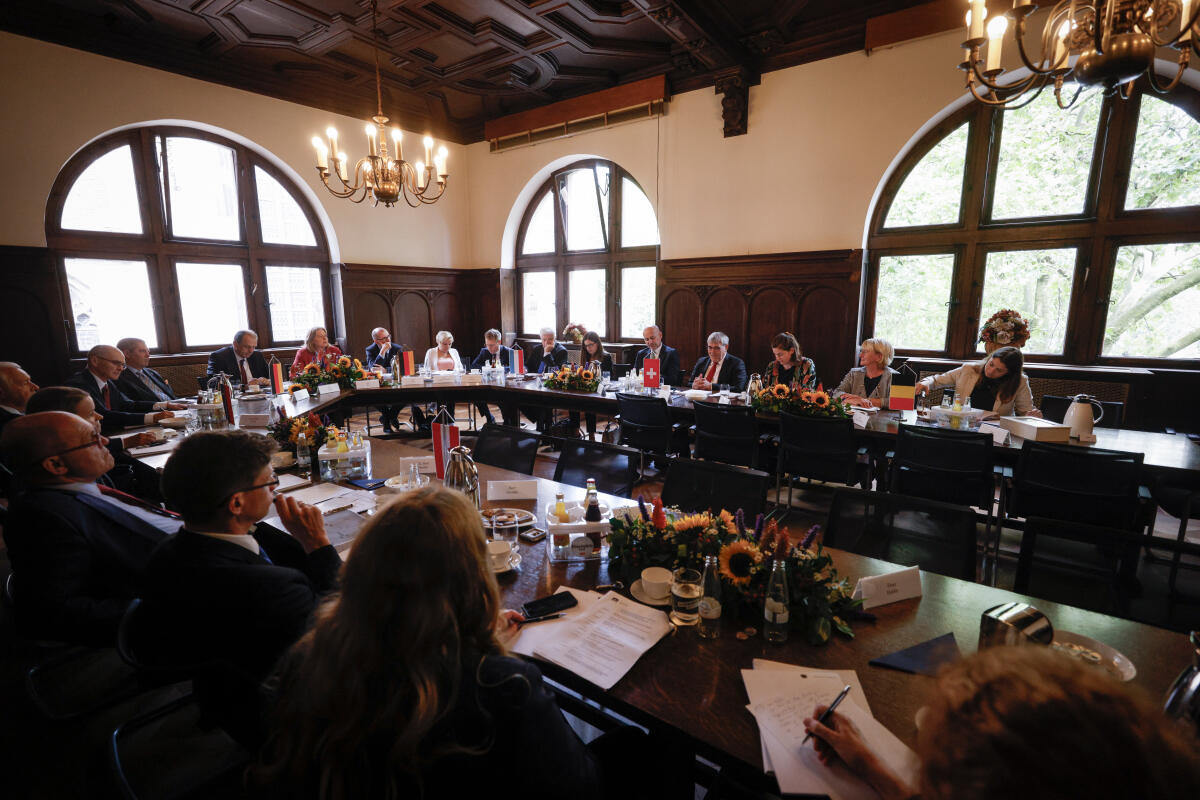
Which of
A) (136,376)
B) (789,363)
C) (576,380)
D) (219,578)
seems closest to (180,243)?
(136,376)

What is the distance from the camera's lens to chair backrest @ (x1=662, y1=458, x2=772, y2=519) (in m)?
2.15

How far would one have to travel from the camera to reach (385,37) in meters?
5.46

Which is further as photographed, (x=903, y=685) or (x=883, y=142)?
(x=883, y=142)

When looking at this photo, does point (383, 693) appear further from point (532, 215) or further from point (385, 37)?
point (532, 215)

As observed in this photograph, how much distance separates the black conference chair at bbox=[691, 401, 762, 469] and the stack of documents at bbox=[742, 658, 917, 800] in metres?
2.58

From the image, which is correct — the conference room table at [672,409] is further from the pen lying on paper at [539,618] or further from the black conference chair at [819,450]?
the pen lying on paper at [539,618]

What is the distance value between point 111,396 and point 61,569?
3.26m

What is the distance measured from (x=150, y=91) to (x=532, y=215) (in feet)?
15.0

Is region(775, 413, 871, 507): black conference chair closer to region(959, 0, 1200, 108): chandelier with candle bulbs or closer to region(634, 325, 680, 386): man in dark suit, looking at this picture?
region(959, 0, 1200, 108): chandelier with candle bulbs

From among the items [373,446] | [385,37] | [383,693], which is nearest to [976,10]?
[383,693]

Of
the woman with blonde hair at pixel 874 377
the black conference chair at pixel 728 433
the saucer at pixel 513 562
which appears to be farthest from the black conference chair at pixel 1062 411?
the saucer at pixel 513 562

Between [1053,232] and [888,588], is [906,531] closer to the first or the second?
[888,588]

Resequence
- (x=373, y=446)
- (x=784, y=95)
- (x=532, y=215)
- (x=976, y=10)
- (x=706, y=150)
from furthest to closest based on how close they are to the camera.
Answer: (x=532, y=215) → (x=706, y=150) → (x=784, y=95) → (x=373, y=446) → (x=976, y=10)

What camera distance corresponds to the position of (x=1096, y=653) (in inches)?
47.7
